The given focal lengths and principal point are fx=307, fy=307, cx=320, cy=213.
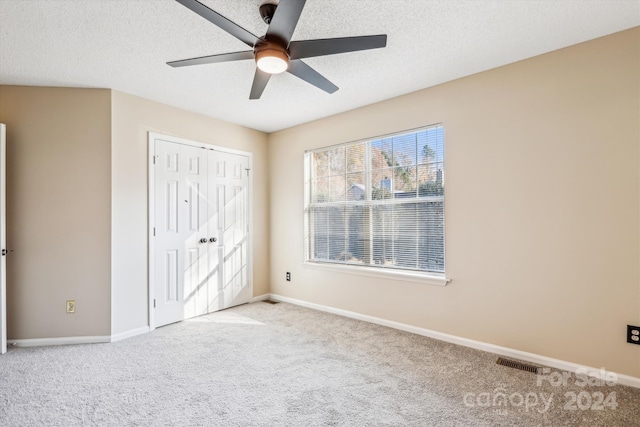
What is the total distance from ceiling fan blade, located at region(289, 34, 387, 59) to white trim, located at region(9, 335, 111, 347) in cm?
Answer: 317

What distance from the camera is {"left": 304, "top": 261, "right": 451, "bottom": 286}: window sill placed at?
119 inches

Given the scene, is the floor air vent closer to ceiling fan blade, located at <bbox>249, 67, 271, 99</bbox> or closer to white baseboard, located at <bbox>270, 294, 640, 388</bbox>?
white baseboard, located at <bbox>270, 294, 640, 388</bbox>

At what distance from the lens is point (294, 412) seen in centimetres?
191

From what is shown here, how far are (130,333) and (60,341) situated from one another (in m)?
0.59

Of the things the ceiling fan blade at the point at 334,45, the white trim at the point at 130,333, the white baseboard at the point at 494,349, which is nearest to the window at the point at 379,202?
the white baseboard at the point at 494,349

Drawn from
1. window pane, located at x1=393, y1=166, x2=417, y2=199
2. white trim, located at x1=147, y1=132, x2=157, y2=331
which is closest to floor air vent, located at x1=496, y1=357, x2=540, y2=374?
window pane, located at x1=393, y1=166, x2=417, y2=199

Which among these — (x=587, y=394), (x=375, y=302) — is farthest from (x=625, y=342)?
(x=375, y=302)

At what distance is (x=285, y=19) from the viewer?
5.15ft

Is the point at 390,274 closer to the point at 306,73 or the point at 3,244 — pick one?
the point at 306,73

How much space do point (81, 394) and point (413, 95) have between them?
12.4 feet

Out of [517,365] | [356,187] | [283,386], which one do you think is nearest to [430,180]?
[356,187]

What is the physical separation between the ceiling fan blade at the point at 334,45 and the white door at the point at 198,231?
2333 millimetres

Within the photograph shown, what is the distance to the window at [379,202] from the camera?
124 inches

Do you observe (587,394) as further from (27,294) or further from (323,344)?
(27,294)
